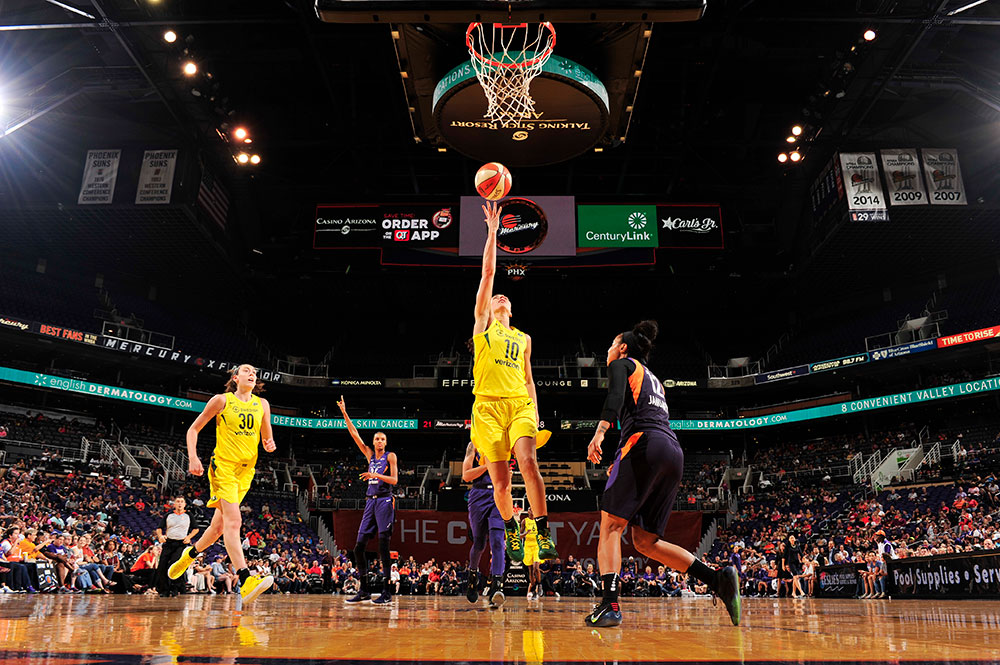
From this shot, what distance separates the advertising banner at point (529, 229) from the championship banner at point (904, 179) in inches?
402

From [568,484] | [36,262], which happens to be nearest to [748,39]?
[568,484]

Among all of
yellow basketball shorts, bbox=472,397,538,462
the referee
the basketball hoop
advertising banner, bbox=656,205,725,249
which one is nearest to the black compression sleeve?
yellow basketball shorts, bbox=472,397,538,462

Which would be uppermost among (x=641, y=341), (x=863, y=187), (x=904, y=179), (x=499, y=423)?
(x=904, y=179)

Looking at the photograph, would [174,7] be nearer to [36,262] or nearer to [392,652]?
[36,262]

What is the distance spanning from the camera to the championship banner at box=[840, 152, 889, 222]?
856 inches

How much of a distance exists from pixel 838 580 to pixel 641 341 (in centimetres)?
1485

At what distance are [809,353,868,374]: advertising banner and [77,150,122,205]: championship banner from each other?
92.6 feet

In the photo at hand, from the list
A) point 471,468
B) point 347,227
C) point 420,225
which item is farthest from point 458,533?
point 471,468

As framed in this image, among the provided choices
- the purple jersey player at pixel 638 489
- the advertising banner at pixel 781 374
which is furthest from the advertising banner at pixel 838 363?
the purple jersey player at pixel 638 489

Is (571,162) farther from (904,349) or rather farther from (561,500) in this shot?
(904,349)

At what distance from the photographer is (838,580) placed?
1644cm

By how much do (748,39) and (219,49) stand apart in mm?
15488

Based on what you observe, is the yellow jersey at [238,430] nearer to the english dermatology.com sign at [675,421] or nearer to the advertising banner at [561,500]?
the advertising banner at [561,500]

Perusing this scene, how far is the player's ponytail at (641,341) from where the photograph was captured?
15.8 ft
